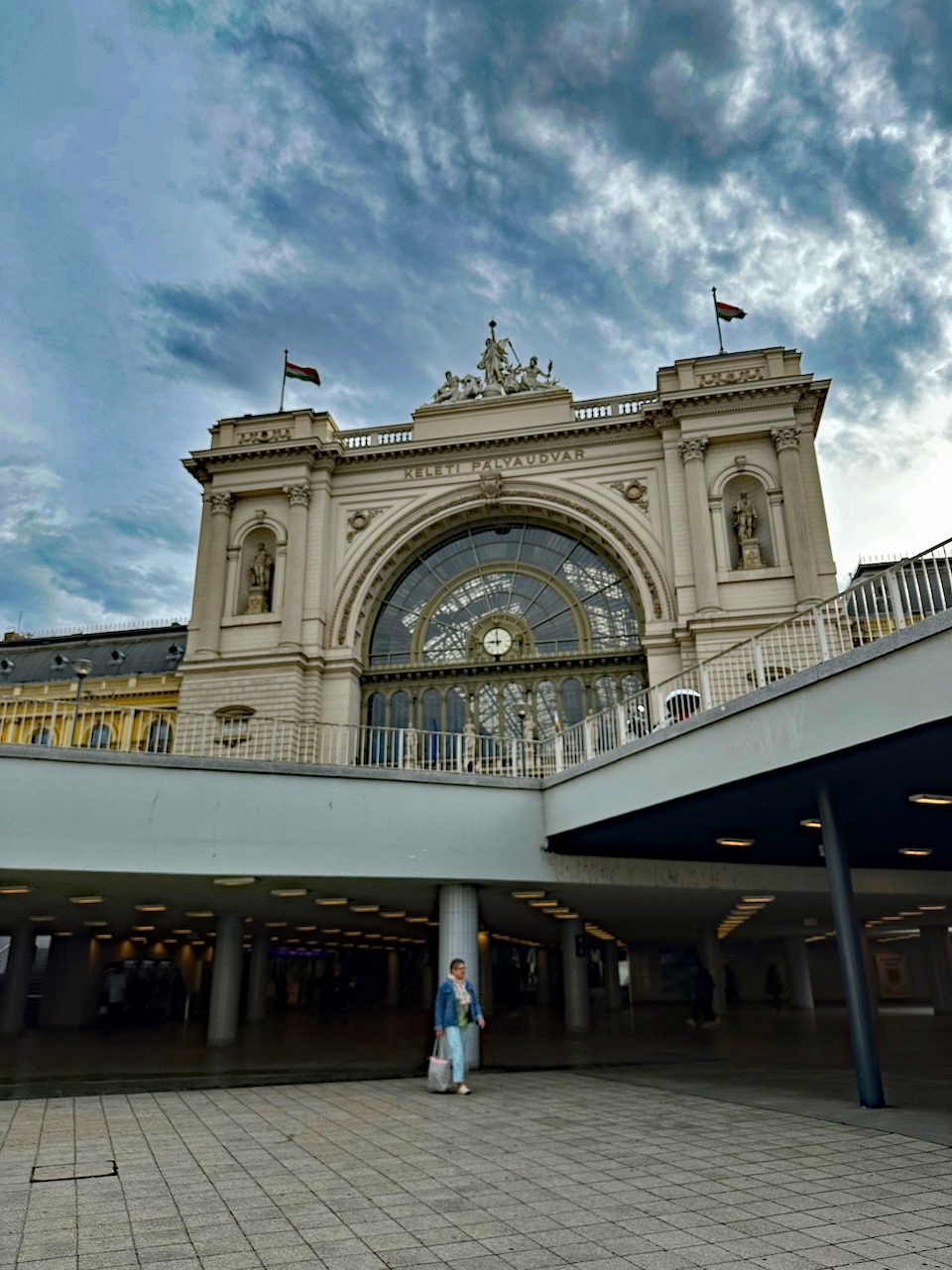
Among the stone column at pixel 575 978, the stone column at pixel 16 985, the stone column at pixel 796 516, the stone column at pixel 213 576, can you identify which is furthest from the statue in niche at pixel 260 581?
the stone column at pixel 796 516

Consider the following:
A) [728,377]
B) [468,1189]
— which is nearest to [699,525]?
[728,377]

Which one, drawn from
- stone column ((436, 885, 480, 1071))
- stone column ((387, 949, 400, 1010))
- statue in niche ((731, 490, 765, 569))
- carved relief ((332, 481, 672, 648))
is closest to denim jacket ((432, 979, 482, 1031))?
stone column ((436, 885, 480, 1071))

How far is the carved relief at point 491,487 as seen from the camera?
1412 inches

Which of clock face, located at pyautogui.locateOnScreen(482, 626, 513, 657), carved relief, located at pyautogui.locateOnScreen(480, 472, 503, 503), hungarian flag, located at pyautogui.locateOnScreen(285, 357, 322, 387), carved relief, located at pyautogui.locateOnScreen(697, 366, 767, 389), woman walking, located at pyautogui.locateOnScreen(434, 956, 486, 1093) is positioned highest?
hungarian flag, located at pyautogui.locateOnScreen(285, 357, 322, 387)

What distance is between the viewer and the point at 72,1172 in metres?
8.20

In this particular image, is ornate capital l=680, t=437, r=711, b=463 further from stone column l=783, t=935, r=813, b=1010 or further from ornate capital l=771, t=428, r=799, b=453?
stone column l=783, t=935, r=813, b=1010

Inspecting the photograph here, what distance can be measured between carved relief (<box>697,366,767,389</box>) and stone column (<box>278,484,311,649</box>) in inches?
661

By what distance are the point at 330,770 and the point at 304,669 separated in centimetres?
1928

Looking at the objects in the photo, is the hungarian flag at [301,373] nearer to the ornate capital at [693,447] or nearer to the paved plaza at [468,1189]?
the ornate capital at [693,447]

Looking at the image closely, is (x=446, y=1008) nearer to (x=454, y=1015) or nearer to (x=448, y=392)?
(x=454, y=1015)

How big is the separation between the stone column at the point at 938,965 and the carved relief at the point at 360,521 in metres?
26.4

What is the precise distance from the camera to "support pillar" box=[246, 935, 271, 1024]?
30406mm

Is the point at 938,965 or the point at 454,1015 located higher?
the point at 938,965

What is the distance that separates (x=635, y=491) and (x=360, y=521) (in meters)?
11.4
